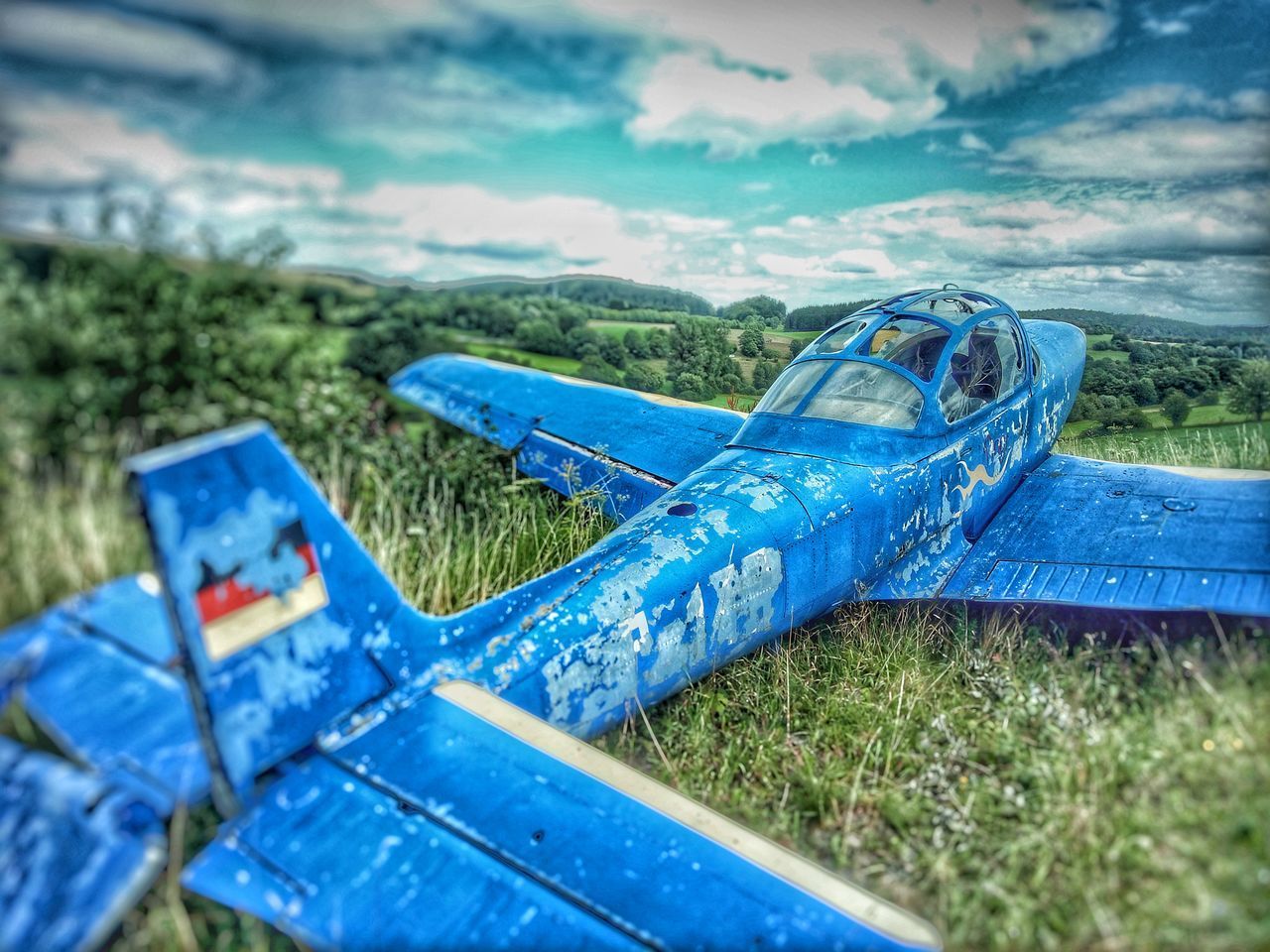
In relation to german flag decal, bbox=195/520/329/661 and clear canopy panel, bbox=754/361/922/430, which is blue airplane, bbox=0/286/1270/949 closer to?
german flag decal, bbox=195/520/329/661

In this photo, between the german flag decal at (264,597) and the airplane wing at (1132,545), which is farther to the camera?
the airplane wing at (1132,545)

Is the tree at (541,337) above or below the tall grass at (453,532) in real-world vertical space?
above

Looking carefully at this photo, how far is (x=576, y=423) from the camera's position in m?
6.35

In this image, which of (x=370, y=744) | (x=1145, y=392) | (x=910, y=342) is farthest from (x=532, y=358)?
(x=1145, y=392)

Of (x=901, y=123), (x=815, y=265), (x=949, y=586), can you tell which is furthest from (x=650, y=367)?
(x=949, y=586)

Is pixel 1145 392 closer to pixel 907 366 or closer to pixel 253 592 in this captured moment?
pixel 907 366

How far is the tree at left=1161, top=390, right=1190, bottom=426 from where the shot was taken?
260 inches

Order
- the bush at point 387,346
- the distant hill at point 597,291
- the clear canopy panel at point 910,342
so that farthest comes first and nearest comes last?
the distant hill at point 597,291 < the clear canopy panel at point 910,342 < the bush at point 387,346

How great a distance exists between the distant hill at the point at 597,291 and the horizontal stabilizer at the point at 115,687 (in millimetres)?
2938

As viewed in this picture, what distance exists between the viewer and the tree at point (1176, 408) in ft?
21.7

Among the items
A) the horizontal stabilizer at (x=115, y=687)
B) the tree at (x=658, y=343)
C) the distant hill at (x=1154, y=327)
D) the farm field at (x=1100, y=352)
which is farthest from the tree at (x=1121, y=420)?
the horizontal stabilizer at (x=115, y=687)

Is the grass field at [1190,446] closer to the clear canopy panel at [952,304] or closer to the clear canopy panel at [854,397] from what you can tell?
the clear canopy panel at [952,304]

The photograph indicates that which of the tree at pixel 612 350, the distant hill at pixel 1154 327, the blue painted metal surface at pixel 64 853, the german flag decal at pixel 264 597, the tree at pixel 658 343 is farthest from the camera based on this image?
the tree at pixel 612 350

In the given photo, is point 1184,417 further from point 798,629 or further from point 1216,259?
point 798,629
